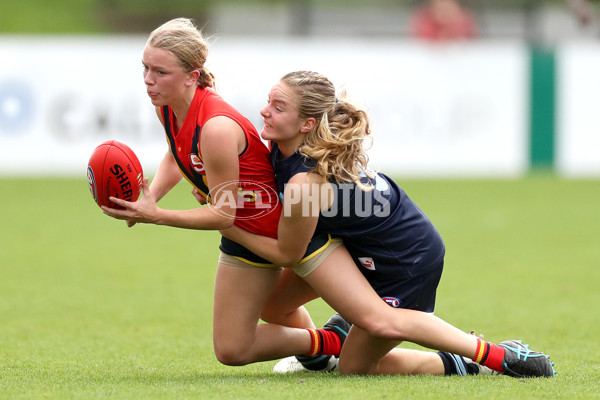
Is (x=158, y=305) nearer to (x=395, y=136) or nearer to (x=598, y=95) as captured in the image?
(x=395, y=136)

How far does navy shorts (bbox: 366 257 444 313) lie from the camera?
4.45 meters

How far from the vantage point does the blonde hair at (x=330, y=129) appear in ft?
14.0

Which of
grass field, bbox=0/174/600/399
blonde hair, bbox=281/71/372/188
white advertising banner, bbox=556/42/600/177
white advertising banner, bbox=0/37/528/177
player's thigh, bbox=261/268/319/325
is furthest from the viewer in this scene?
white advertising banner, bbox=556/42/600/177

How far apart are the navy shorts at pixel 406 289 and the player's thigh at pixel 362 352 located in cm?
19

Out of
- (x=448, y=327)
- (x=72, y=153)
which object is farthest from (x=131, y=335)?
(x=72, y=153)

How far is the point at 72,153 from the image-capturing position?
14008mm

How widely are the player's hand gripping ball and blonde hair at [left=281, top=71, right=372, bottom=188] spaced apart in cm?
80

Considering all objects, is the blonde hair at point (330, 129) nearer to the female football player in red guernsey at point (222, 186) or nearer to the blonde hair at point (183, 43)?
the female football player in red guernsey at point (222, 186)

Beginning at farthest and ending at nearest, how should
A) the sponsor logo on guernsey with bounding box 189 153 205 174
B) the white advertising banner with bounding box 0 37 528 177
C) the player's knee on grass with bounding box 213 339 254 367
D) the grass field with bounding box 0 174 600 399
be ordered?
1. the white advertising banner with bounding box 0 37 528 177
2. the player's knee on grass with bounding box 213 339 254 367
3. the sponsor logo on guernsey with bounding box 189 153 205 174
4. the grass field with bounding box 0 174 600 399

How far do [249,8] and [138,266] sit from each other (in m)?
11.5

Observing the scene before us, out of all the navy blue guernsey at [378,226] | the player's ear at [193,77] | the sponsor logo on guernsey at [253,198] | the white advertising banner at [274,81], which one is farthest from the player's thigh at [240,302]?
the white advertising banner at [274,81]

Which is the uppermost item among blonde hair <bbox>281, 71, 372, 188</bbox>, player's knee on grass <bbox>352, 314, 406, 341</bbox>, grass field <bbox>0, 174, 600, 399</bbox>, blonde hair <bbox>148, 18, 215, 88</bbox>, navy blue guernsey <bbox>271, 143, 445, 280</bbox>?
blonde hair <bbox>148, 18, 215, 88</bbox>

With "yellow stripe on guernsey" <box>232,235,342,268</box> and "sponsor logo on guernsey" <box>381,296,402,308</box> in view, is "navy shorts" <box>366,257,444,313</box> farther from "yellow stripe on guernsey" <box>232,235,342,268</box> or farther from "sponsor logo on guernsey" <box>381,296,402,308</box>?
"yellow stripe on guernsey" <box>232,235,342,268</box>

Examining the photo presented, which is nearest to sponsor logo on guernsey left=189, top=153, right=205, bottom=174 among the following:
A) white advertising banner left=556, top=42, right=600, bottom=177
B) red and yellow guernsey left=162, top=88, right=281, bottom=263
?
red and yellow guernsey left=162, top=88, right=281, bottom=263
